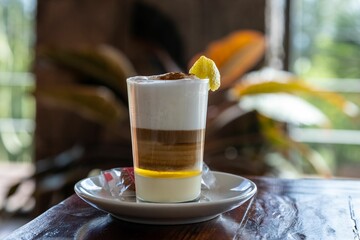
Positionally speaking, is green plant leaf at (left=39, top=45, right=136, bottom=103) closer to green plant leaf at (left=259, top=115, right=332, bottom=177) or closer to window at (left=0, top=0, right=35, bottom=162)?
green plant leaf at (left=259, top=115, right=332, bottom=177)

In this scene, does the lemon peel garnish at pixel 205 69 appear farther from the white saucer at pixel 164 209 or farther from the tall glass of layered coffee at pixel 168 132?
the white saucer at pixel 164 209

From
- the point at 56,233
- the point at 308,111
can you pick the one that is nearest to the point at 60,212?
the point at 56,233

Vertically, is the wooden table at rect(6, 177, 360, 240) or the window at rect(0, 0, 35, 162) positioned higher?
the wooden table at rect(6, 177, 360, 240)

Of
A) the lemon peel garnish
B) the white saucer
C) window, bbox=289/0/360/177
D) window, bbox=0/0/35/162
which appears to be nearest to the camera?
the white saucer

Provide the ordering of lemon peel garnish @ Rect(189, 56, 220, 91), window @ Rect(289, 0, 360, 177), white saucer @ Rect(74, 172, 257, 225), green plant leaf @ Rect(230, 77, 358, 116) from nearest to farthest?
white saucer @ Rect(74, 172, 257, 225) < lemon peel garnish @ Rect(189, 56, 220, 91) < green plant leaf @ Rect(230, 77, 358, 116) < window @ Rect(289, 0, 360, 177)

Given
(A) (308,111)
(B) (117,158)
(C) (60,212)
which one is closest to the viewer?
(C) (60,212)

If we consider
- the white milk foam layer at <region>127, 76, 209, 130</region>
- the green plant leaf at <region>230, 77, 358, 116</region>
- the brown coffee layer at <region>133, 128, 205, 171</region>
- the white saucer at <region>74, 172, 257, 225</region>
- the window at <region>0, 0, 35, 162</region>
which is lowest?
the window at <region>0, 0, 35, 162</region>

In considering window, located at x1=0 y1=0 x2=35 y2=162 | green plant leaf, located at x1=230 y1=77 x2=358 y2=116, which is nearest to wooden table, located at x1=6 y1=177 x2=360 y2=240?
green plant leaf, located at x1=230 y1=77 x2=358 y2=116

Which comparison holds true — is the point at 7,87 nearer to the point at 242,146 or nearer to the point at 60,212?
the point at 242,146
